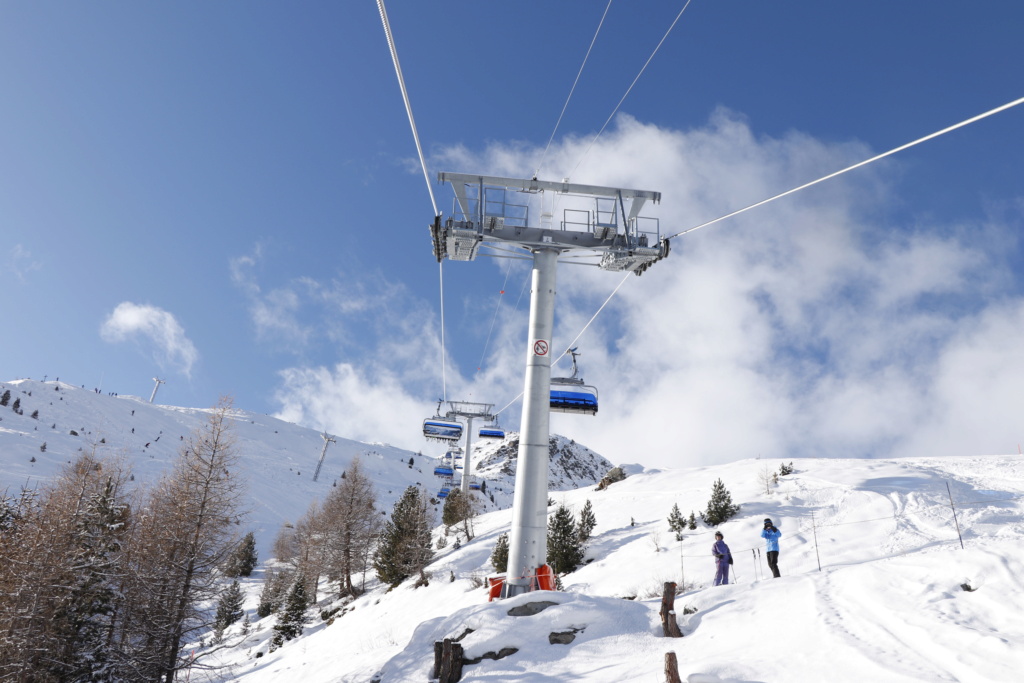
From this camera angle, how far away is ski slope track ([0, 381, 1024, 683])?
6.82m

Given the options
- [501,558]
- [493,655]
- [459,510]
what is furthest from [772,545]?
[459,510]

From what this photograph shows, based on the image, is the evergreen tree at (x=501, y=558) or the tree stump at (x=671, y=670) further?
the evergreen tree at (x=501, y=558)

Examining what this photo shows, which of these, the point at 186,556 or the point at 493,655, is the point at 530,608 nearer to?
the point at 493,655

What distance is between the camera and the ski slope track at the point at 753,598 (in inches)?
268

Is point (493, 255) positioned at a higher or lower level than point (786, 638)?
higher

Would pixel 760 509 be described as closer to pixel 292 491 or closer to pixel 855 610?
pixel 855 610

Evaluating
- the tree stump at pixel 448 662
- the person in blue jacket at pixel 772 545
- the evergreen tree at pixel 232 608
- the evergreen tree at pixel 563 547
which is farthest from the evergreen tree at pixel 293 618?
the person in blue jacket at pixel 772 545

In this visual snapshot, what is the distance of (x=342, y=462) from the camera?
450ft

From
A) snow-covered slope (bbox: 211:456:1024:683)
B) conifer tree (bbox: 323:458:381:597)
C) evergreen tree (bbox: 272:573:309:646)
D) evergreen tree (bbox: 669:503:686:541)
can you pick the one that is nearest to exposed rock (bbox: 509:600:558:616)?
snow-covered slope (bbox: 211:456:1024:683)

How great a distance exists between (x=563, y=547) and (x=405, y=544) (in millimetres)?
15623

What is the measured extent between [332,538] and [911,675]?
41.6 m

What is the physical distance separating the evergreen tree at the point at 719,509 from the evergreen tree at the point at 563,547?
216 inches

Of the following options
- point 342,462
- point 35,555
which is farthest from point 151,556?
point 342,462

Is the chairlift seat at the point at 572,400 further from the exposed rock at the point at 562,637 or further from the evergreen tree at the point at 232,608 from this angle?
the evergreen tree at the point at 232,608
